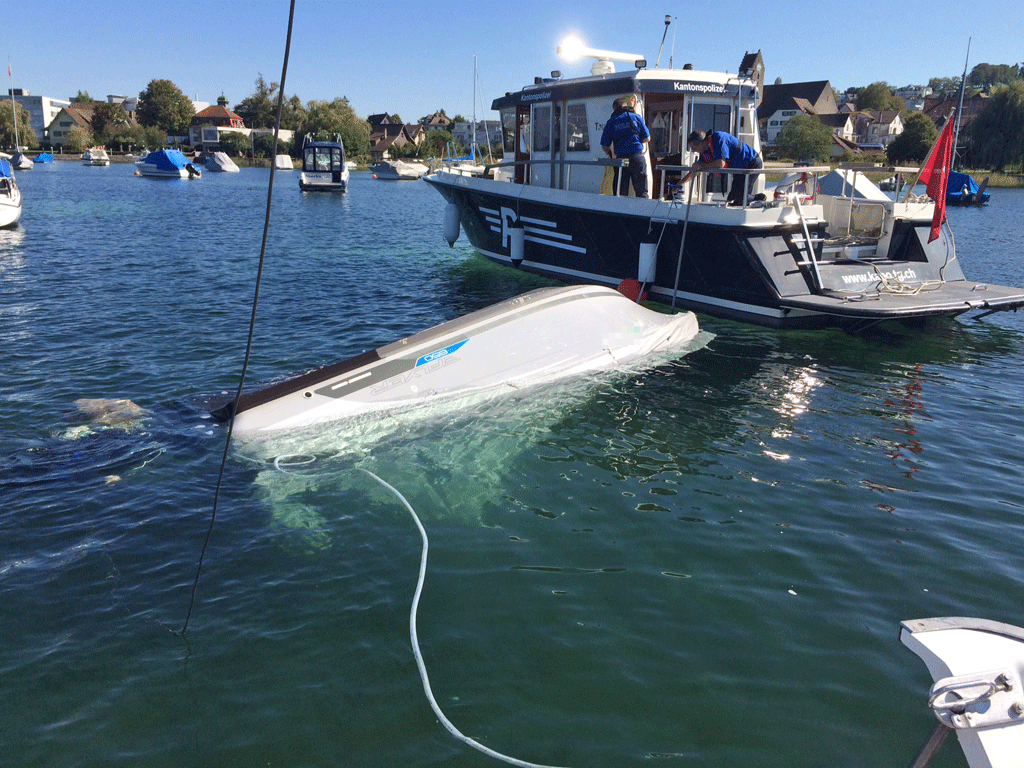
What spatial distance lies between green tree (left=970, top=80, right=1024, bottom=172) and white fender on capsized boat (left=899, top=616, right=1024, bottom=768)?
7731 cm

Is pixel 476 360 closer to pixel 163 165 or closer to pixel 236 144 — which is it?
pixel 163 165

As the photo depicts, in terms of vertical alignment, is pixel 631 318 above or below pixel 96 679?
above

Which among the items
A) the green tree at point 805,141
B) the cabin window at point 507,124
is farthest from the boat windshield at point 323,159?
the green tree at point 805,141

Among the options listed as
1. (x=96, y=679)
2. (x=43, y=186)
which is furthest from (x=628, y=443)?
(x=43, y=186)

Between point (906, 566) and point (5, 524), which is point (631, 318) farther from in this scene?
point (5, 524)

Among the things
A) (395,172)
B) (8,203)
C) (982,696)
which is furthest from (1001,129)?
(982,696)

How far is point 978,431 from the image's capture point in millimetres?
7539

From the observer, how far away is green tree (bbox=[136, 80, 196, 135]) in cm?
13900

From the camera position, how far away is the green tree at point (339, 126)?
4732 inches

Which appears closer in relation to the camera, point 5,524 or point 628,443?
point 5,524

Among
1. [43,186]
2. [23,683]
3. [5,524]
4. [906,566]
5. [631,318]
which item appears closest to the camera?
[23,683]

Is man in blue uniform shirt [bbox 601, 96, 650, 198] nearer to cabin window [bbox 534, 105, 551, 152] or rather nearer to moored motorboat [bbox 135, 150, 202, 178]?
cabin window [bbox 534, 105, 551, 152]

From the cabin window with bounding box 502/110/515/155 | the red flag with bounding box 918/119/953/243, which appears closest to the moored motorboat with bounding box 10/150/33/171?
the cabin window with bounding box 502/110/515/155

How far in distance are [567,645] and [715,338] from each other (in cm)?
806
